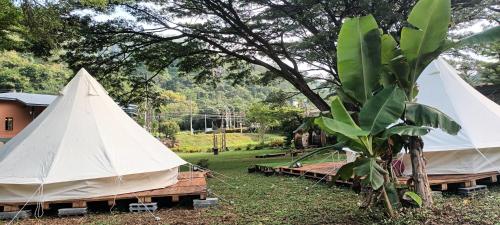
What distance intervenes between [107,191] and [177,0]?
347 inches

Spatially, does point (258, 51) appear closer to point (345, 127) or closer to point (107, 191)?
point (107, 191)

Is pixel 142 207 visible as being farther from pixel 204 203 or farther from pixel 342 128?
pixel 342 128

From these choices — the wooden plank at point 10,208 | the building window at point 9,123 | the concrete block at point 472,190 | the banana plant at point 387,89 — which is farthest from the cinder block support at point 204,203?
the building window at point 9,123

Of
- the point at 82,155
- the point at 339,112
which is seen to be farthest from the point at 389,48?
the point at 82,155

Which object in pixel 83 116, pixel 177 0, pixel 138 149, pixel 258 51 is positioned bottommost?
pixel 138 149

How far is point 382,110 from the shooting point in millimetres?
4633

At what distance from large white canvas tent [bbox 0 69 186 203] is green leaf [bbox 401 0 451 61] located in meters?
4.73

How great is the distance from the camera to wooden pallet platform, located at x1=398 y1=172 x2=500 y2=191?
678cm

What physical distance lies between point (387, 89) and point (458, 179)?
3168 millimetres

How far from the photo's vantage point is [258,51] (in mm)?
16094

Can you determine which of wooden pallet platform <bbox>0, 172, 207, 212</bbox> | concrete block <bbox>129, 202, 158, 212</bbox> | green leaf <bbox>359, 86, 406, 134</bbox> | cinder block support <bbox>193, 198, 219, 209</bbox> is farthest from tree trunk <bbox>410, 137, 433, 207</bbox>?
concrete block <bbox>129, 202, 158, 212</bbox>

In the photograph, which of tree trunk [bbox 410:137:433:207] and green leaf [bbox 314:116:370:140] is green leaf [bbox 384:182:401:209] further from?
green leaf [bbox 314:116:370:140]

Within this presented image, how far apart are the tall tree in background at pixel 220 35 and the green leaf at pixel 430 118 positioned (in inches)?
288

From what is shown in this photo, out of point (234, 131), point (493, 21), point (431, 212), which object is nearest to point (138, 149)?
point (431, 212)
